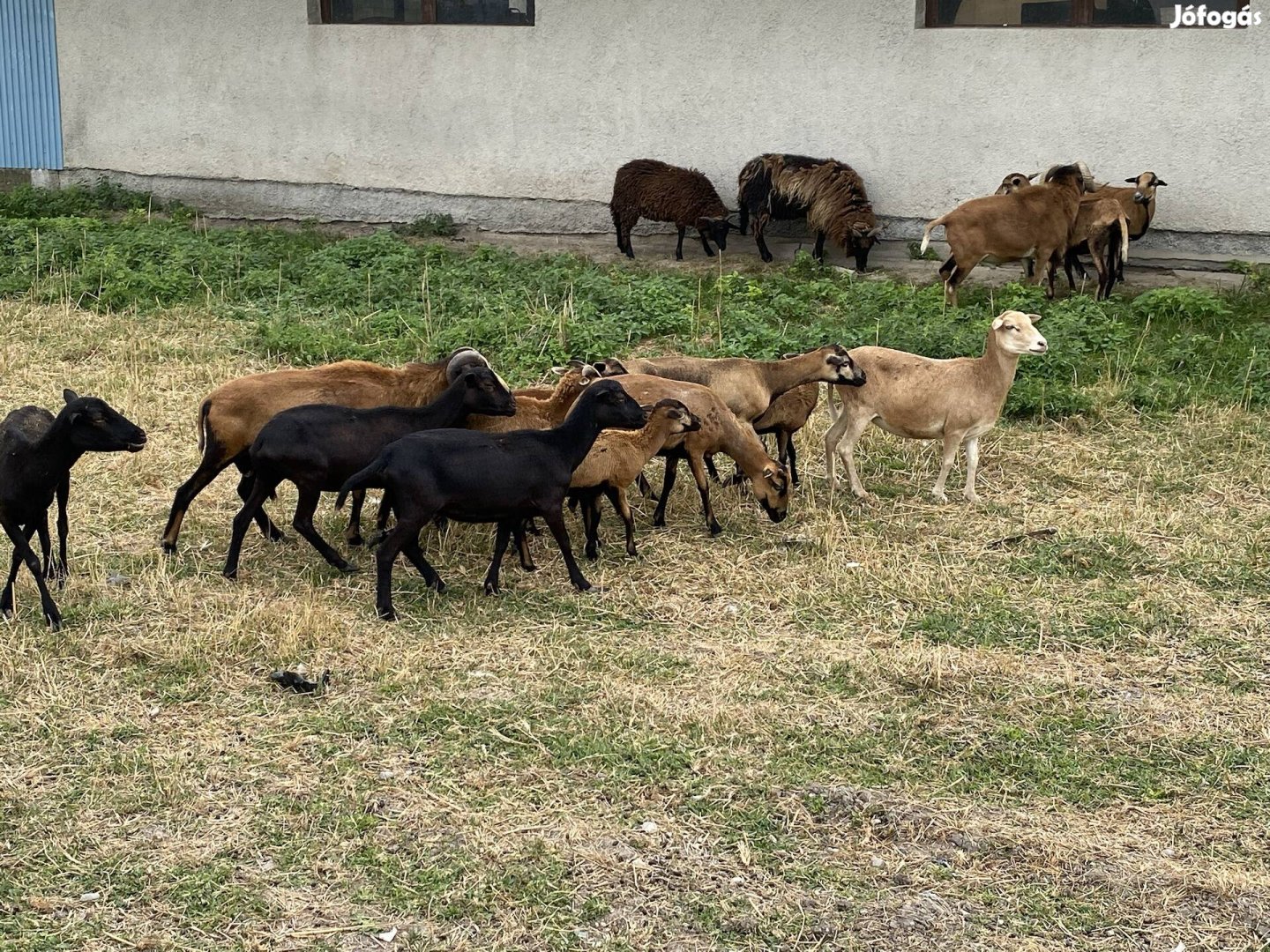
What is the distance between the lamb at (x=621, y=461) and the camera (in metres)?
7.79

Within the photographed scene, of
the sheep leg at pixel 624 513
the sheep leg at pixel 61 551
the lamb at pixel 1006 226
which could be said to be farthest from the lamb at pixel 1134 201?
the sheep leg at pixel 61 551

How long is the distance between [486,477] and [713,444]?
1.74 metres

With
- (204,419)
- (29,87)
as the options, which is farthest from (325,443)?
(29,87)

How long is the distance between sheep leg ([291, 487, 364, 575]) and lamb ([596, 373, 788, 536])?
6.04 ft

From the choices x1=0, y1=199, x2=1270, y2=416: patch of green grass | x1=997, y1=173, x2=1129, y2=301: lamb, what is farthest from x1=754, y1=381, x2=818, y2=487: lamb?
x1=997, y1=173, x2=1129, y2=301: lamb

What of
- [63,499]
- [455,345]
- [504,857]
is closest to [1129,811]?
[504,857]

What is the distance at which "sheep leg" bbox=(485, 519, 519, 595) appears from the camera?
7387 millimetres

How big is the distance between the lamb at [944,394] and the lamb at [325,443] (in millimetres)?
2437

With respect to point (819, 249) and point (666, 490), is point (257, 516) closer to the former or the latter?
point (666, 490)

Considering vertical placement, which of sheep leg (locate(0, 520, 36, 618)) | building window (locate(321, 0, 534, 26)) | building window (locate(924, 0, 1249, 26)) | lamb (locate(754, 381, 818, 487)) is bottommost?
sheep leg (locate(0, 520, 36, 618))

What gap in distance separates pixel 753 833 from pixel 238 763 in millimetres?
1986

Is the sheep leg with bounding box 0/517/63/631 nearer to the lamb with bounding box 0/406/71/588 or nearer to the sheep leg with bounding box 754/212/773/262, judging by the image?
the lamb with bounding box 0/406/71/588

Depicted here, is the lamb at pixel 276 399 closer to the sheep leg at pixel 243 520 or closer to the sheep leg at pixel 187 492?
the sheep leg at pixel 187 492

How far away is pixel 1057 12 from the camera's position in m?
13.5
